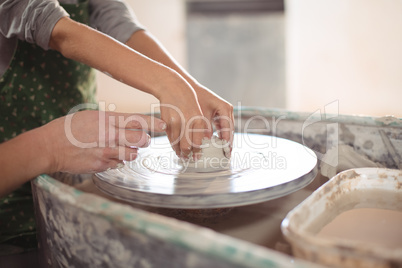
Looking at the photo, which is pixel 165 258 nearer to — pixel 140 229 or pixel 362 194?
pixel 140 229

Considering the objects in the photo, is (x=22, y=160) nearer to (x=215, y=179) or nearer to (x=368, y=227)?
(x=215, y=179)

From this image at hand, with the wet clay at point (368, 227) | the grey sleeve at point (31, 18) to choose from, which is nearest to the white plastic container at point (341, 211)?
the wet clay at point (368, 227)

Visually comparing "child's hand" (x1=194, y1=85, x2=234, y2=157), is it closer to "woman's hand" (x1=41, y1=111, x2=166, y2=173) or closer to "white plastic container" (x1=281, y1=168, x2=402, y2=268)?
"woman's hand" (x1=41, y1=111, x2=166, y2=173)

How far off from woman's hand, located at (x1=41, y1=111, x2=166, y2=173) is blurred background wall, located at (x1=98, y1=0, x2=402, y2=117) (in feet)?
6.59

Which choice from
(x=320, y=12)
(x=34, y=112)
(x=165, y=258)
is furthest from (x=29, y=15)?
(x=320, y=12)

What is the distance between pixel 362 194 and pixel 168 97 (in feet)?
1.54

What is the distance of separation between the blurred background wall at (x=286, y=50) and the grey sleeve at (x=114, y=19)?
1.53 metres

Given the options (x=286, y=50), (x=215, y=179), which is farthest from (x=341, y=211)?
(x=286, y=50)

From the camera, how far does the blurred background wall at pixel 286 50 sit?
2.46m

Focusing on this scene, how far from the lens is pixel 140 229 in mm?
531

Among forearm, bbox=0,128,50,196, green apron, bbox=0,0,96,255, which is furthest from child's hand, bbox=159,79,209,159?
green apron, bbox=0,0,96,255

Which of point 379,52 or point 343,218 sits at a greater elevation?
point 379,52

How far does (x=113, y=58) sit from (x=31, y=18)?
222 millimetres

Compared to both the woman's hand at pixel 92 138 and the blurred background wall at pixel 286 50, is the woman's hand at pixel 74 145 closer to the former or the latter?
the woman's hand at pixel 92 138
